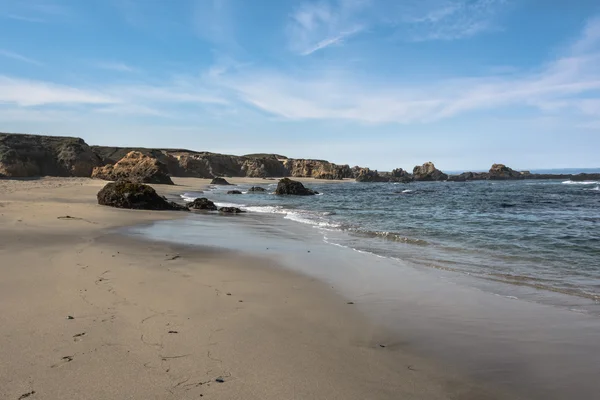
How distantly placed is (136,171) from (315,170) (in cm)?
6277

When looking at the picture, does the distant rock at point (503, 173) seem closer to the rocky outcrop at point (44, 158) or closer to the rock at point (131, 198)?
the rocky outcrop at point (44, 158)

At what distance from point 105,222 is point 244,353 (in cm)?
1109

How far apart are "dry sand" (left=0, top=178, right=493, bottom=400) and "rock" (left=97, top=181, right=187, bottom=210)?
36.0ft

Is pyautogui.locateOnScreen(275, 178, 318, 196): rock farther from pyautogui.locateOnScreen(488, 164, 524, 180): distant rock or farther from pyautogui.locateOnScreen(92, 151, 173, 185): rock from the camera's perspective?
pyautogui.locateOnScreen(488, 164, 524, 180): distant rock

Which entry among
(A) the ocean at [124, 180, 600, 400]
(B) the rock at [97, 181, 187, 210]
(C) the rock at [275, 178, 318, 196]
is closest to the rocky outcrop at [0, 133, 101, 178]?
(B) the rock at [97, 181, 187, 210]

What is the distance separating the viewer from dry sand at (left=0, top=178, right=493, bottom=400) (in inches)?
125

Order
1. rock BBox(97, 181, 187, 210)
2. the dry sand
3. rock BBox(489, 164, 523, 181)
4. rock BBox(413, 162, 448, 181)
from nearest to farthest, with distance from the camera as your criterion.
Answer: the dry sand, rock BBox(97, 181, 187, 210), rock BBox(413, 162, 448, 181), rock BBox(489, 164, 523, 181)

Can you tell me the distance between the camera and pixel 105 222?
13.1 meters

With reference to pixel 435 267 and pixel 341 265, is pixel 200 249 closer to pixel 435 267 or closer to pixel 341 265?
pixel 341 265

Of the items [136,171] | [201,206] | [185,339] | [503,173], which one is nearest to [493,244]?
[185,339]

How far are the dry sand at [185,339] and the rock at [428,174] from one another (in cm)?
9608

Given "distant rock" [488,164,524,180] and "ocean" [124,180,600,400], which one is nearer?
"ocean" [124,180,600,400]

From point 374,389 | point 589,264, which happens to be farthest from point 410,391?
point 589,264

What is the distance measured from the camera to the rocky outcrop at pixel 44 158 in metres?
34.0
